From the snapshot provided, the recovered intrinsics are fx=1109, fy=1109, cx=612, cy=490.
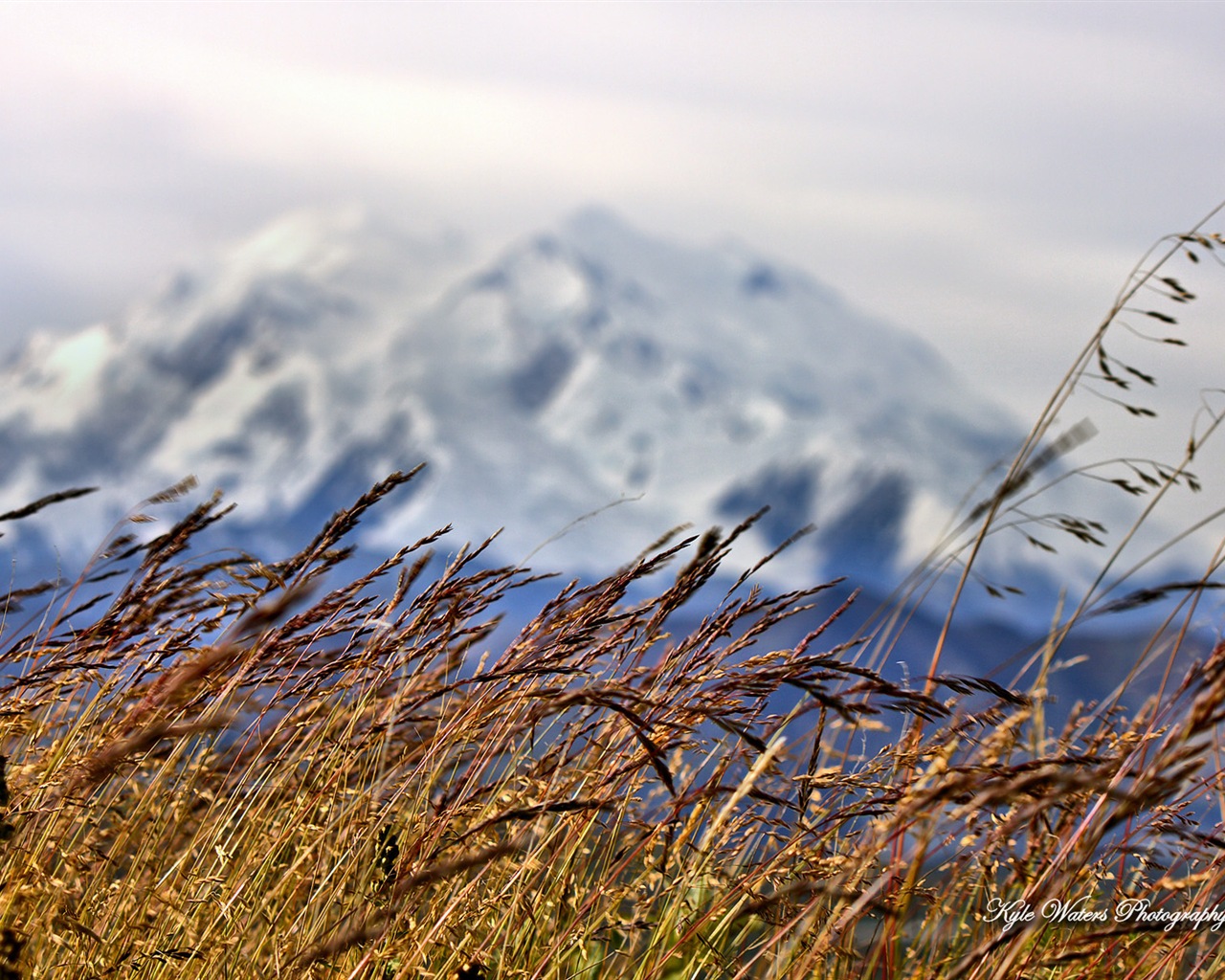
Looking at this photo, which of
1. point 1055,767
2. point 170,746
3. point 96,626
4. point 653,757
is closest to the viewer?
point 653,757

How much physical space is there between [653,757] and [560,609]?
64 cm

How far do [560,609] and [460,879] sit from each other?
1.64 feet

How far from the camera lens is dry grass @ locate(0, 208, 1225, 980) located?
1.56 m

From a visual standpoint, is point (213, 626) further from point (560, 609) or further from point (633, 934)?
point (633, 934)

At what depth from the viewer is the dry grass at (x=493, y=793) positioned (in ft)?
5.12

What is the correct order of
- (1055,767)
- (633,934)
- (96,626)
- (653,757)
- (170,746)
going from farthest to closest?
(170,746)
(96,626)
(633,934)
(1055,767)
(653,757)

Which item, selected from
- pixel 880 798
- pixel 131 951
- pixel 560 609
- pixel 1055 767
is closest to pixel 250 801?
pixel 131 951

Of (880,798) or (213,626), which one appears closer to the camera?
(880,798)

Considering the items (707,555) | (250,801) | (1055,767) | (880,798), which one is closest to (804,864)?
(880,798)

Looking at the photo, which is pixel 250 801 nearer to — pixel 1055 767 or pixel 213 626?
pixel 213 626

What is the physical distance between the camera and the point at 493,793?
1.76 m

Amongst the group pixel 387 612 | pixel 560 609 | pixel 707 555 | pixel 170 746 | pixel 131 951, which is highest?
pixel 707 555

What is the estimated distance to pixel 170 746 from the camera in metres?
2.08

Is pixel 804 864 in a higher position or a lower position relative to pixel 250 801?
higher
